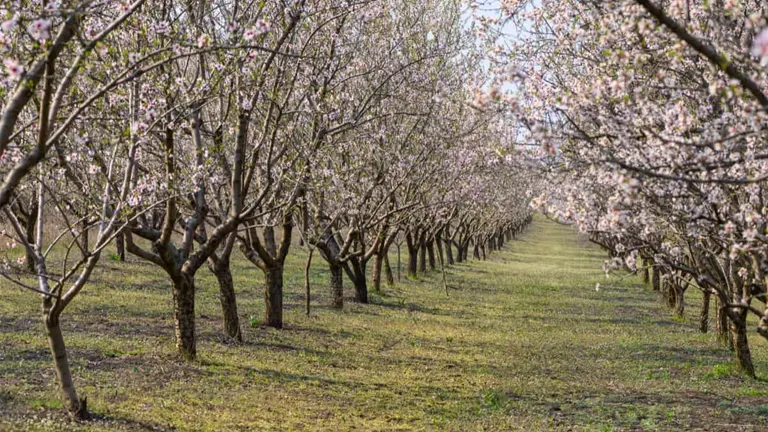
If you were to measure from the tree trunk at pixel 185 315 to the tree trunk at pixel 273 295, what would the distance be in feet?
18.3

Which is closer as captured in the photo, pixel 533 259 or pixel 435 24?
pixel 435 24

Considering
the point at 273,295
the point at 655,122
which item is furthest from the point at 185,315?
the point at 655,122

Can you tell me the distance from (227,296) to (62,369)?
7.76 m

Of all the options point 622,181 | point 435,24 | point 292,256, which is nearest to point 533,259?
point 292,256

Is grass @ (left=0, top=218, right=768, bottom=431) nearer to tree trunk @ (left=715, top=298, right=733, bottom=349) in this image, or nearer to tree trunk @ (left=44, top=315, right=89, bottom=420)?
tree trunk @ (left=44, top=315, right=89, bottom=420)

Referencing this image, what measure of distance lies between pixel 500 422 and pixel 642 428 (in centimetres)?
238

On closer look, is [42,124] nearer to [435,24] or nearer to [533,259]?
[435,24]

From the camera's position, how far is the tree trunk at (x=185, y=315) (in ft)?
50.4

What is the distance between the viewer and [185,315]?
15586 millimetres

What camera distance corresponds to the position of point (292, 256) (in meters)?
47.9

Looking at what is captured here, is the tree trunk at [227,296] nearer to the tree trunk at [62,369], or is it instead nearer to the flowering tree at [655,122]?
the tree trunk at [62,369]

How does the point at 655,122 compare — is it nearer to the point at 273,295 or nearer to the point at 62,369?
the point at 62,369

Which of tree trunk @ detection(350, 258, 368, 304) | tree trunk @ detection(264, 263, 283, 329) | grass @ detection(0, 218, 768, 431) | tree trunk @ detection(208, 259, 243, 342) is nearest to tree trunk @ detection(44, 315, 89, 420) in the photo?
grass @ detection(0, 218, 768, 431)

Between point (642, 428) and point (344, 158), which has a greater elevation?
point (344, 158)
